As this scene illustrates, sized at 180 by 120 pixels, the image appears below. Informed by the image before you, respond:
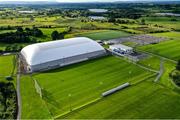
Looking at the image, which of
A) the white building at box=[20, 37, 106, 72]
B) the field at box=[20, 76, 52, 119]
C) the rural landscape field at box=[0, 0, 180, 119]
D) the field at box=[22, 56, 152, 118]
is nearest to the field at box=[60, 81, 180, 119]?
the rural landscape field at box=[0, 0, 180, 119]

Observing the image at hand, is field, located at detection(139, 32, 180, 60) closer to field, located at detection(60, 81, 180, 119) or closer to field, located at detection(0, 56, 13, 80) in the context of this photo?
field, located at detection(60, 81, 180, 119)

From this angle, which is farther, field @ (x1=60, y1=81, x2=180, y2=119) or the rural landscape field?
the rural landscape field

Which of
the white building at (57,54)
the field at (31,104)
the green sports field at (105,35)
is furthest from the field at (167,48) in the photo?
the field at (31,104)

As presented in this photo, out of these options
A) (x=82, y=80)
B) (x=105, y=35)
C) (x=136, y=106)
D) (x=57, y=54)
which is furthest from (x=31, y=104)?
(x=105, y=35)

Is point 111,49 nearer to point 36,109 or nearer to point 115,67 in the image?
point 115,67

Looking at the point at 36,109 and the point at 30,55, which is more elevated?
the point at 30,55

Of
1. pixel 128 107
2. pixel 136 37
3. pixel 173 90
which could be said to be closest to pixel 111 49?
pixel 136 37

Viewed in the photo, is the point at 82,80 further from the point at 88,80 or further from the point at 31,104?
the point at 31,104
